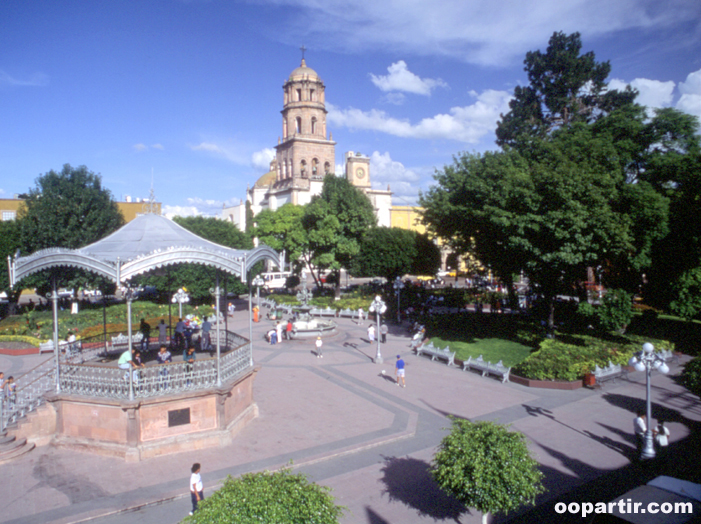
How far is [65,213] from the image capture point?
3128 centimetres

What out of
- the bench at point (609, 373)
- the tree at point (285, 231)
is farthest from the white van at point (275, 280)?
the bench at point (609, 373)

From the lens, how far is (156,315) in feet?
98.3

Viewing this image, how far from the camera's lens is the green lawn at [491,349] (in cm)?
2058

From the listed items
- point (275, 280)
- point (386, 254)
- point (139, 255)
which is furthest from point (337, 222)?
point (139, 255)

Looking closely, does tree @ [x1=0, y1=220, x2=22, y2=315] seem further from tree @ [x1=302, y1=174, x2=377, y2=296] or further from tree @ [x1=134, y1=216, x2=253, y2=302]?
tree @ [x1=302, y1=174, x2=377, y2=296]

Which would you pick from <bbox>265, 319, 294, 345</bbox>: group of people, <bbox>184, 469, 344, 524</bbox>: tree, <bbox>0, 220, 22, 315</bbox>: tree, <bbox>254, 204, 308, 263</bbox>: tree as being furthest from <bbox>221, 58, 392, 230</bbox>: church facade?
<bbox>184, 469, 344, 524</bbox>: tree

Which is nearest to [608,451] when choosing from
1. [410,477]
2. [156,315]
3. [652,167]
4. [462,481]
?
[410,477]

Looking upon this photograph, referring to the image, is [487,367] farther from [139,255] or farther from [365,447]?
[139,255]

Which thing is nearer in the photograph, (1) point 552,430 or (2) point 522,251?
(1) point 552,430

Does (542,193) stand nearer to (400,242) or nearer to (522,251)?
(522,251)

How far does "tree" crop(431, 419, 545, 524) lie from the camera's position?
23.1ft

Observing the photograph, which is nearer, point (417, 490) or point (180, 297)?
point (417, 490)

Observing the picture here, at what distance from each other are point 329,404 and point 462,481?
820 cm

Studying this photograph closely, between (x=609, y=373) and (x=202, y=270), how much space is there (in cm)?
3039
